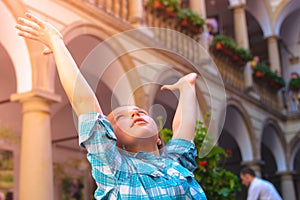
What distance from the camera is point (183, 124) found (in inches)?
71.0

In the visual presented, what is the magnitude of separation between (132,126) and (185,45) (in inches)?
291

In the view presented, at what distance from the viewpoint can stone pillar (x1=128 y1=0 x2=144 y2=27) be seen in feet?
25.2

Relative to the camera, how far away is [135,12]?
7.75m

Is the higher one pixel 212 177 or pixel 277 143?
pixel 277 143

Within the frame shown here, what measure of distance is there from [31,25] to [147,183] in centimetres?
63

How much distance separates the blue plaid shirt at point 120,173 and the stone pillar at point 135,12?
627cm

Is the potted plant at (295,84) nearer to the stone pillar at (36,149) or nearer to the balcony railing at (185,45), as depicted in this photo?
the balcony railing at (185,45)

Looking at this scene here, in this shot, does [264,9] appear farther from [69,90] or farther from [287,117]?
[69,90]

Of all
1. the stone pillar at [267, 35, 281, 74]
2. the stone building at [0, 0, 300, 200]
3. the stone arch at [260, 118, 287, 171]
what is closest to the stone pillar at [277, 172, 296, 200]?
the stone building at [0, 0, 300, 200]

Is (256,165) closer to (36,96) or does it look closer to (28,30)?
(36,96)

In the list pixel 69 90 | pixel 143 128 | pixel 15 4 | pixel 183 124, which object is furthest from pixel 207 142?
pixel 15 4

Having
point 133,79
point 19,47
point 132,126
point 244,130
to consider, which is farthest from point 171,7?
point 132,126

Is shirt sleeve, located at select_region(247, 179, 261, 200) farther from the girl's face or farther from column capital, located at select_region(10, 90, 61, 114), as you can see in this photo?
the girl's face

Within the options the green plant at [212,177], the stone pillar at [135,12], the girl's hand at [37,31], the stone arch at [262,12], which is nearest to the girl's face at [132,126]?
the girl's hand at [37,31]
